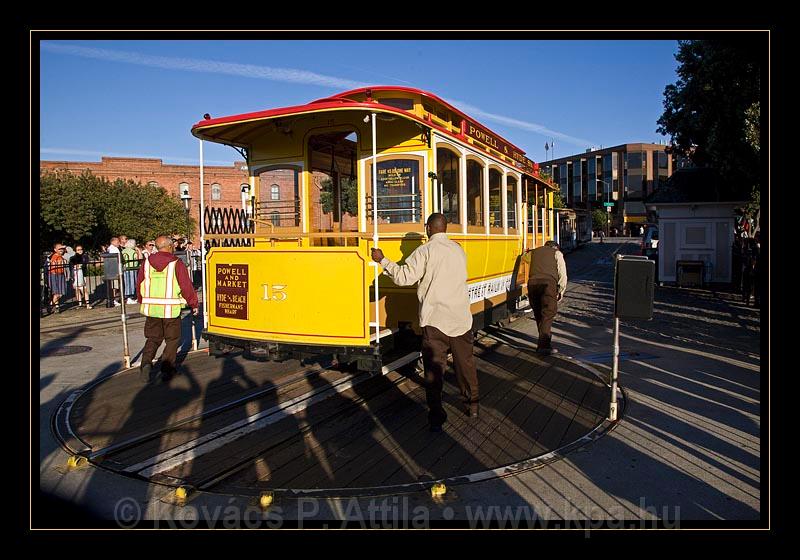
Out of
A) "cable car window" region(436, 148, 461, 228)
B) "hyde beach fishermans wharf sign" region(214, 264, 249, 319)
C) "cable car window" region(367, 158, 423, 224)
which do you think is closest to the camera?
"hyde beach fishermans wharf sign" region(214, 264, 249, 319)

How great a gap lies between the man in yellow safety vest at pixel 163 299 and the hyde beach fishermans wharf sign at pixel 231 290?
2.00 ft

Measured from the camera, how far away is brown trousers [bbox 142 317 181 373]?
25.7 feet

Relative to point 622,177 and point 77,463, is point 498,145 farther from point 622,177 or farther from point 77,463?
point 622,177

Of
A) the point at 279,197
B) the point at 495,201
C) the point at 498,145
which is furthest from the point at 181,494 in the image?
the point at 498,145

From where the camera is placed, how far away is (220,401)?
6.82 m

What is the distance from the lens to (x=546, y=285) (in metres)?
9.39

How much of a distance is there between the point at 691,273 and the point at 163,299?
16649mm

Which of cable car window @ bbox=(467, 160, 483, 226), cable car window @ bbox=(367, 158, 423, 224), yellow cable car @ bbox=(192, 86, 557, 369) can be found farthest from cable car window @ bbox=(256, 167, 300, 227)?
cable car window @ bbox=(467, 160, 483, 226)

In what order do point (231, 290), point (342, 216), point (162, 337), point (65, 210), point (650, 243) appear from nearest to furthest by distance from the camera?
point (231, 290), point (162, 337), point (342, 216), point (65, 210), point (650, 243)

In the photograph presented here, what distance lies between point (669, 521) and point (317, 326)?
372 centimetres

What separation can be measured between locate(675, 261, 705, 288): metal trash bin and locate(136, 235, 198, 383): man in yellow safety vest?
16235 millimetres

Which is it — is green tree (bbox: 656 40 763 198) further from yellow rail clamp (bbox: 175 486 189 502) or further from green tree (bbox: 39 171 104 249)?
green tree (bbox: 39 171 104 249)

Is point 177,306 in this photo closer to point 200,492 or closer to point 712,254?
point 200,492

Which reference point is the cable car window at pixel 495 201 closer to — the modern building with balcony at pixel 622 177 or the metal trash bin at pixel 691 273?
the metal trash bin at pixel 691 273
